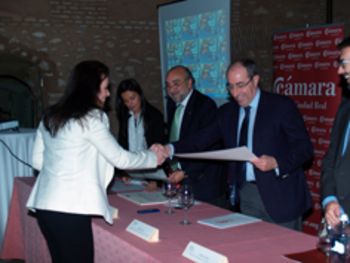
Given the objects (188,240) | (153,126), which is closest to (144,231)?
(188,240)

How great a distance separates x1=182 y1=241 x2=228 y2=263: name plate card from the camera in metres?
2.05

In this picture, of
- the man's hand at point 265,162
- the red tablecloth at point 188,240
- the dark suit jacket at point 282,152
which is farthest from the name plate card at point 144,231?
the dark suit jacket at point 282,152

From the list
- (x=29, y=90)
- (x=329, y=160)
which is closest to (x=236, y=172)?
(x=329, y=160)

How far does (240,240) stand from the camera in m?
2.48

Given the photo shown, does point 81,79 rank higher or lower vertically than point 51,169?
higher

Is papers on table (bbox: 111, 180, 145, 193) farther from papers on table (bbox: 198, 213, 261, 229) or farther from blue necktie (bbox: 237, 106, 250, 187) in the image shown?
papers on table (bbox: 198, 213, 261, 229)

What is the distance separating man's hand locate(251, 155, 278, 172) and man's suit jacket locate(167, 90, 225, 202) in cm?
91

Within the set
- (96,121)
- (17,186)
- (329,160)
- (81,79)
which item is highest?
(81,79)

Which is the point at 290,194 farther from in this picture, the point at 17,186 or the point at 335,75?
the point at 17,186

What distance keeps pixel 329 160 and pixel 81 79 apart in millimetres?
1344

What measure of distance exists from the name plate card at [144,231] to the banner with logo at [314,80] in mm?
2466

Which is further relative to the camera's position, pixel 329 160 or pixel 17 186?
pixel 17 186

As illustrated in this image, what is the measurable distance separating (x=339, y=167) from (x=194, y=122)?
1.48 meters

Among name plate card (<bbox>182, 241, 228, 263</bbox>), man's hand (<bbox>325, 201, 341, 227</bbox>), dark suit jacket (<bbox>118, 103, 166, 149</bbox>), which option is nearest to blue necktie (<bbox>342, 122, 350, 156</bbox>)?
man's hand (<bbox>325, 201, 341, 227</bbox>)
